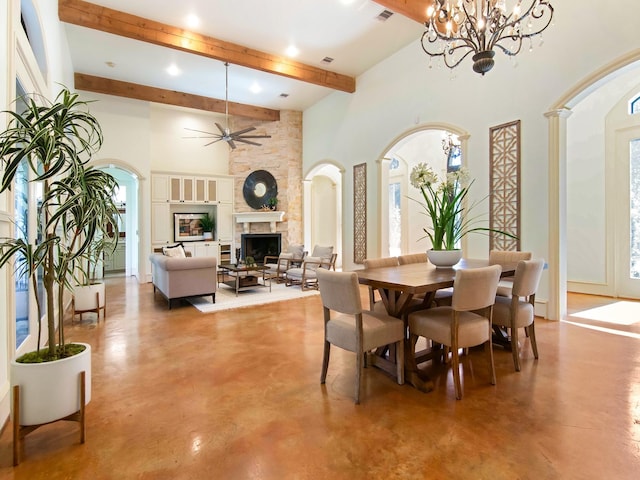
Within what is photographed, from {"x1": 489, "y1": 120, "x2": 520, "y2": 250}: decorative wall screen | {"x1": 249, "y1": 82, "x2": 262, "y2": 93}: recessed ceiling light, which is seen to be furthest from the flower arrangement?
{"x1": 249, "y1": 82, "x2": 262, "y2": 93}: recessed ceiling light

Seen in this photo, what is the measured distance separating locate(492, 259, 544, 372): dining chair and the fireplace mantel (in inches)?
269

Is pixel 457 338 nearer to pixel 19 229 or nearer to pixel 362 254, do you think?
pixel 19 229

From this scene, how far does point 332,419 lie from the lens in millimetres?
2160

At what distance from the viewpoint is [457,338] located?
2.43m

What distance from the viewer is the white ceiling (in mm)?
4977

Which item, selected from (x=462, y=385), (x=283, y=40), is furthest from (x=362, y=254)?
(x=462, y=385)

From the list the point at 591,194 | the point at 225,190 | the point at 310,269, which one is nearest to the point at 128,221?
the point at 225,190

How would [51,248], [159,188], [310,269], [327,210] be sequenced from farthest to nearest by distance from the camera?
[327,210], [159,188], [310,269], [51,248]

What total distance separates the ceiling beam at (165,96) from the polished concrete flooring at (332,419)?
6327 millimetres

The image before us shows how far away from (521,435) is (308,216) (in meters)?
8.03

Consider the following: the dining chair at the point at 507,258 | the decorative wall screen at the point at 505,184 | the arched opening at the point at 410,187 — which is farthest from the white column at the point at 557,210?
the arched opening at the point at 410,187

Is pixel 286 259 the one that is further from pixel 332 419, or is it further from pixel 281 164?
pixel 332 419

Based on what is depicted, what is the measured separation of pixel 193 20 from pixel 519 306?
5797 millimetres

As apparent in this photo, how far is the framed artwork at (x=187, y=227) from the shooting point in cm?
894
